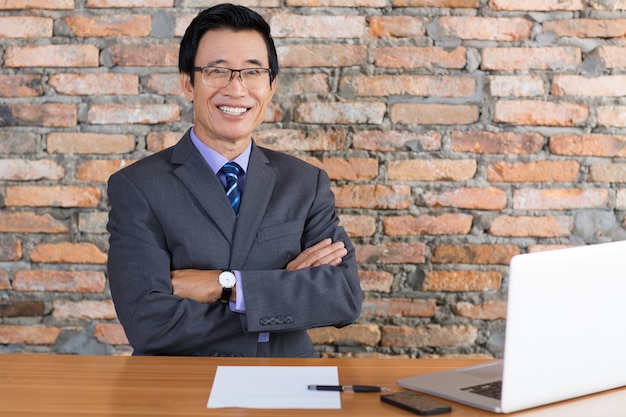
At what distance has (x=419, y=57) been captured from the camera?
8.32ft

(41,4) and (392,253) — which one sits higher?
(41,4)

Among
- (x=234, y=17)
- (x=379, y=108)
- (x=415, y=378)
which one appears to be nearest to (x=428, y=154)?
(x=379, y=108)

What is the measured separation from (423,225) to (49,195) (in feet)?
4.14

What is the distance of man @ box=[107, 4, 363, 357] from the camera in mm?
1831

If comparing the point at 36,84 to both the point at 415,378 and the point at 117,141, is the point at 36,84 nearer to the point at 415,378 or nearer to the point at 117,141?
the point at 117,141

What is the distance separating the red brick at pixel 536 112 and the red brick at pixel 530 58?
121 millimetres

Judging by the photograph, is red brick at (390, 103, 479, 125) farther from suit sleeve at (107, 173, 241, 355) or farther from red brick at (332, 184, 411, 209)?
suit sleeve at (107, 173, 241, 355)

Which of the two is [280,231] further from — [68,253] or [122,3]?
[122,3]

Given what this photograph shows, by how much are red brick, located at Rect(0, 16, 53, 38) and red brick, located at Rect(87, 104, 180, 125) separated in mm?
296

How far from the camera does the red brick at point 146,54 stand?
8.29 feet

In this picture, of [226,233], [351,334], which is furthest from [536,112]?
[226,233]

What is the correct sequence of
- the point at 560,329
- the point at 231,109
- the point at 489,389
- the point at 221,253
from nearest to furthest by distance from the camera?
the point at 560,329 < the point at 489,389 < the point at 221,253 < the point at 231,109

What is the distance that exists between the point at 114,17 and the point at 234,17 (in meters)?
0.62

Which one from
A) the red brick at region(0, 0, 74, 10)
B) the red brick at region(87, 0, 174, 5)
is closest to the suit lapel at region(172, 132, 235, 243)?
the red brick at region(87, 0, 174, 5)
